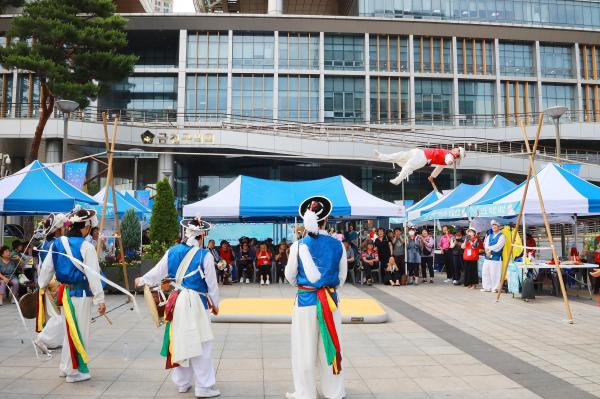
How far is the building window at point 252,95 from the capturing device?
39406 mm

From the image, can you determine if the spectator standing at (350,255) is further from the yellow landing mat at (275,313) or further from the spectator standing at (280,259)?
the yellow landing mat at (275,313)

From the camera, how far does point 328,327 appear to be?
4.73m

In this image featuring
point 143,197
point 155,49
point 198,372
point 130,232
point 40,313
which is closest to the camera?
point 198,372

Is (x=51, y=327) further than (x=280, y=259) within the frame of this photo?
No

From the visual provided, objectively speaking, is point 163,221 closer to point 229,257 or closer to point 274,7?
point 229,257

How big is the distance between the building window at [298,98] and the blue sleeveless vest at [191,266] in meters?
35.0

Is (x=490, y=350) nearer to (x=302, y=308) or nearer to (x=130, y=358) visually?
(x=302, y=308)

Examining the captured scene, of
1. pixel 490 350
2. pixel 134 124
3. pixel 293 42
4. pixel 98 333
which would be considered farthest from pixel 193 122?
pixel 490 350

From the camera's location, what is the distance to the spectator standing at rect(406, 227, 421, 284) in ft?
51.3

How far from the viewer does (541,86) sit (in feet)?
139

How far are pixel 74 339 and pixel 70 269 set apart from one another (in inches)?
29.5

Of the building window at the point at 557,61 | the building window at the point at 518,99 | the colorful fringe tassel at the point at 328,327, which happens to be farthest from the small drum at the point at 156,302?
the building window at the point at 557,61

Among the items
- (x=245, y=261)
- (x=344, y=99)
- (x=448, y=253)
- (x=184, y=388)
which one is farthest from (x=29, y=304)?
(x=344, y=99)

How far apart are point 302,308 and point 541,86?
44.1 meters
